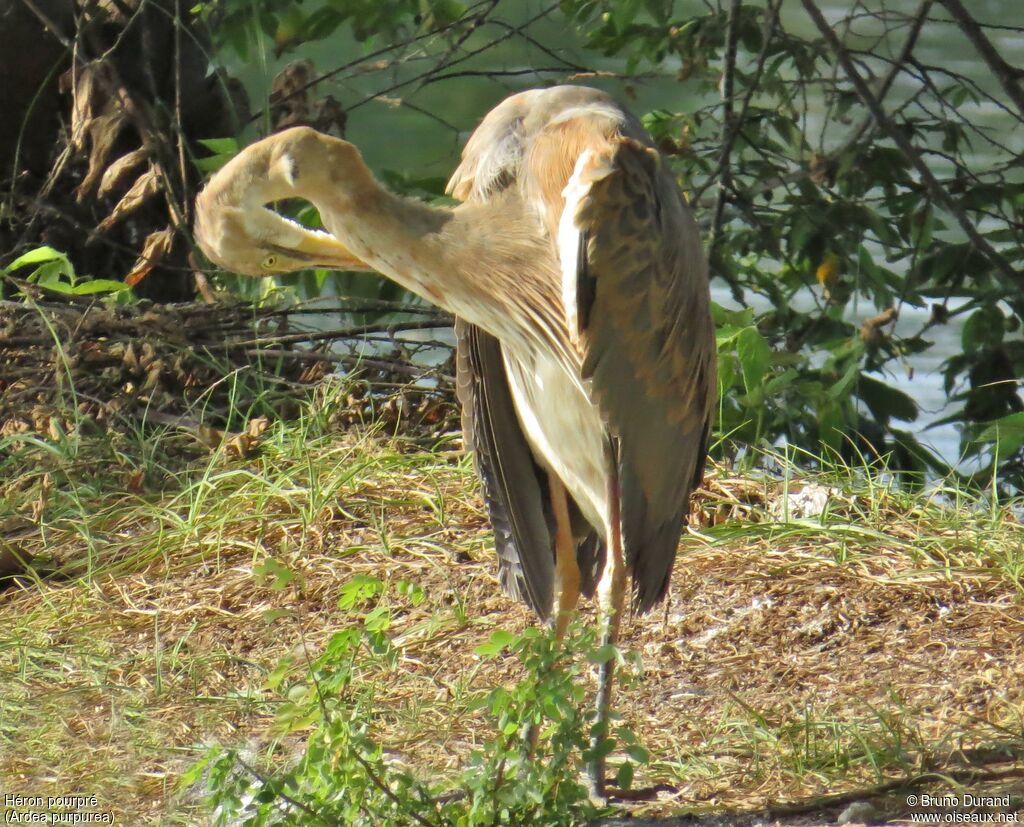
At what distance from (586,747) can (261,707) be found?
3.82ft

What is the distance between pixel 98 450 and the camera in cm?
441

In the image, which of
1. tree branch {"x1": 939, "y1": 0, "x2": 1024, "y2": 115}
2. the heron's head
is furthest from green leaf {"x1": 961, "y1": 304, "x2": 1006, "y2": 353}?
the heron's head

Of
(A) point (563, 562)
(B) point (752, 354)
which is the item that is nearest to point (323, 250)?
(A) point (563, 562)

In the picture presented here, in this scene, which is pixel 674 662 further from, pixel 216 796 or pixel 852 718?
pixel 216 796

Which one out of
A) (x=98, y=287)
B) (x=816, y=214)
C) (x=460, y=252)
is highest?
(x=460, y=252)

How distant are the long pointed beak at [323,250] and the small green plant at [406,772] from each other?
0.71 metres

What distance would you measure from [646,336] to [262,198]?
0.80m

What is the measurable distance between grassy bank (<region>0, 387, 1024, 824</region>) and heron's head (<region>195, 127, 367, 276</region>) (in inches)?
27.0

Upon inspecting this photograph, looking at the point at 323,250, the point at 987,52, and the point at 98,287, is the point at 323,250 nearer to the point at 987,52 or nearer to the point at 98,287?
the point at 98,287

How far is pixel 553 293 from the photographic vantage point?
2.67 meters

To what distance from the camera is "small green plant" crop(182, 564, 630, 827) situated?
2086 millimetres

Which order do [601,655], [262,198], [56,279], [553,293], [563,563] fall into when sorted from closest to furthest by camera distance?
1. [601,655]
2. [262,198]
3. [553,293]
4. [563,563]
5. [56,279]

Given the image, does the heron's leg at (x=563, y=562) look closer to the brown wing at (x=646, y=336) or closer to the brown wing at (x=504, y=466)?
the brown wing at (x=504, y=466)

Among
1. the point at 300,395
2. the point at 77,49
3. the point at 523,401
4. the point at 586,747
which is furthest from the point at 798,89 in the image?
the point at 586,747
